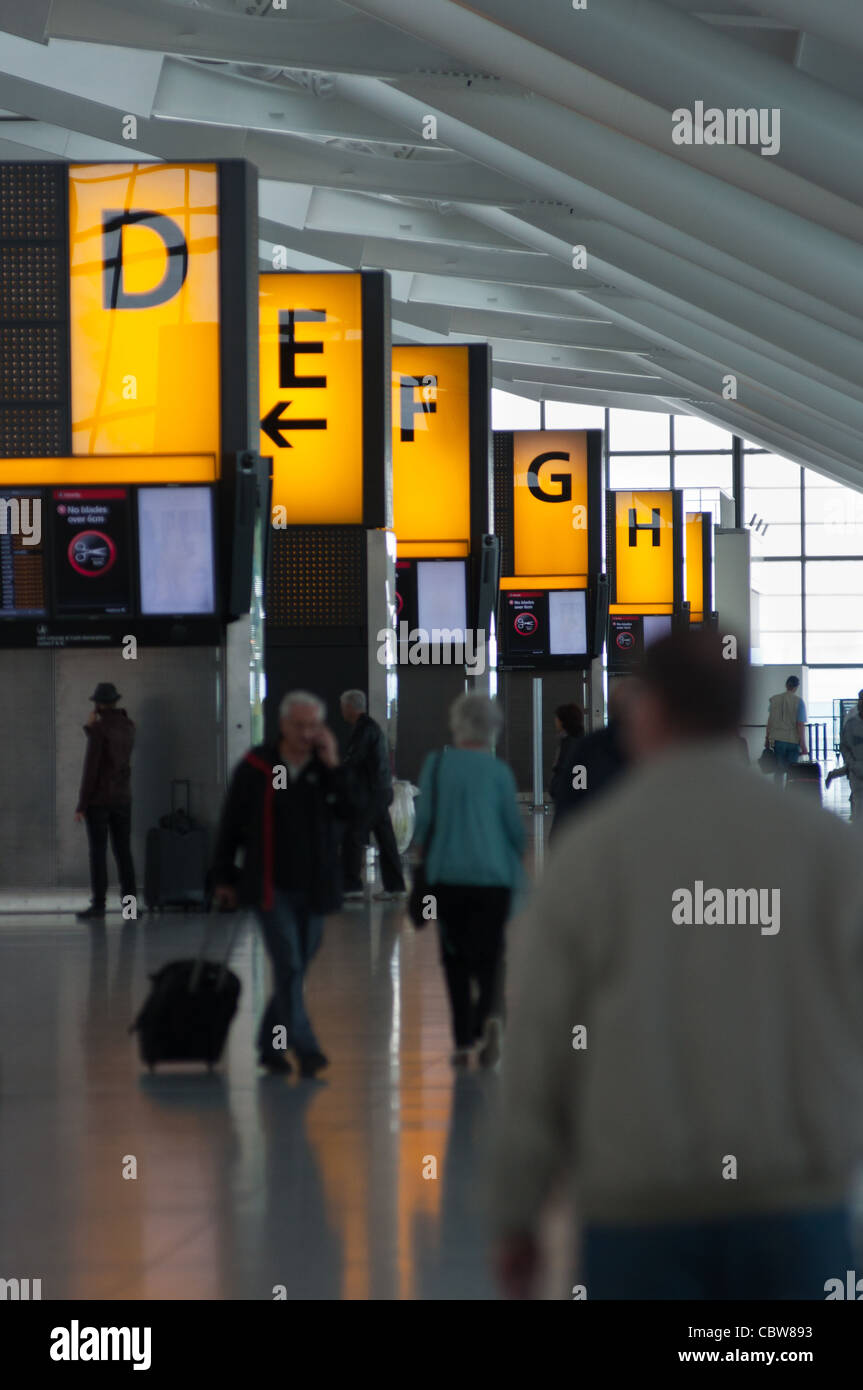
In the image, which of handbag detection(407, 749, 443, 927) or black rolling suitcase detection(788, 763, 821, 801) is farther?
black rolling suitcase detection(788, 763, 821, 801)

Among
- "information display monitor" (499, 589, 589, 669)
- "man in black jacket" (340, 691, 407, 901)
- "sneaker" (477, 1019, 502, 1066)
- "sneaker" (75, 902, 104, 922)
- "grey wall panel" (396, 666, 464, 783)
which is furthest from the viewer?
"information display monitor" (499, 589, 589, 669)

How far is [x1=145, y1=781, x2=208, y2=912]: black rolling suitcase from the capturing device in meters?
14.1

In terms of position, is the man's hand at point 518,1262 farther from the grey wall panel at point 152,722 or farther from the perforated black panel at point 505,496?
the perforated black panel at point 505,496

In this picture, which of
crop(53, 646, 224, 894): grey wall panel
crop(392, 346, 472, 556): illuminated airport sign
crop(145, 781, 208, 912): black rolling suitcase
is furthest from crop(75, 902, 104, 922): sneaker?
crop(392, 346, 472, 556): illuminated airport sign

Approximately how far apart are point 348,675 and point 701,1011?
48.8 feet

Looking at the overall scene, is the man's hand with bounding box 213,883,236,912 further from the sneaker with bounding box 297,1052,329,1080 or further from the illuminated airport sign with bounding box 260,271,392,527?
the illuminated airport sign with bounding box 260,271,392,527

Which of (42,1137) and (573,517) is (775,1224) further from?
(573,517)

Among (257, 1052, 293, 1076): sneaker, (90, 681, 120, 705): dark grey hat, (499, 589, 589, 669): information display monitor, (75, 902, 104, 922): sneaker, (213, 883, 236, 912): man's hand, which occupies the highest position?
(499, 589, 589, 669): information display monitor

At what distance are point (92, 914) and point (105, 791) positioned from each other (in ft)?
3.12

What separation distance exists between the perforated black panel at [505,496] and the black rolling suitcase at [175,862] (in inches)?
567

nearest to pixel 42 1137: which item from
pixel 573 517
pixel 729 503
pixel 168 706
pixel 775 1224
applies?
pixel 775 1224

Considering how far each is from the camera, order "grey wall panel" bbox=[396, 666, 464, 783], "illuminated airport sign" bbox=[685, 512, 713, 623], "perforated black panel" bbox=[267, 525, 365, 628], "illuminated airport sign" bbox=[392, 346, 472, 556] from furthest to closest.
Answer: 1. "illuminated airport sign" bbox=[685, 512, 713, 623]
2. "grey wall panel" bbox=[396, 666, 464, 783]
3. "illuminated airport sign" bbox=[392, 346, 472, 556]
4. "perforated black panel" bbox=[267, 525, 365, 628]

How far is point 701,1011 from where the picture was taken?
2.42 metres

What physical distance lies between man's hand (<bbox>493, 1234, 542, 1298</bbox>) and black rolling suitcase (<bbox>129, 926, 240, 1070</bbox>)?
17.2 ft
